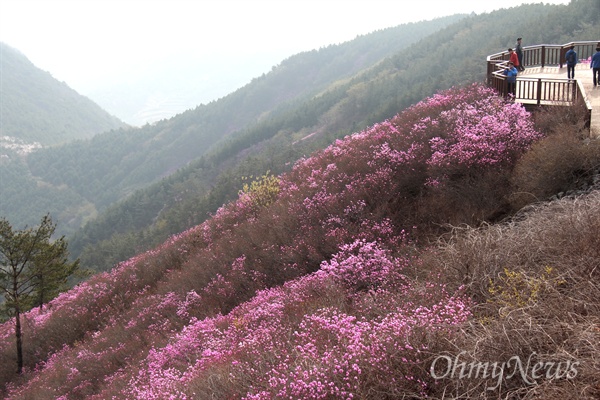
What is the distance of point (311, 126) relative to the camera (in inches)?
5020

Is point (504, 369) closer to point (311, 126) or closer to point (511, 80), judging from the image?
point (511, 80)

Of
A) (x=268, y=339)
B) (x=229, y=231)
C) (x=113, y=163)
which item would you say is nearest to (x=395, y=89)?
(x=229, y=231)

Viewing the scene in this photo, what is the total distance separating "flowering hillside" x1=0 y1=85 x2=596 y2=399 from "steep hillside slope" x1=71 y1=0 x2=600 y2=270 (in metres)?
51.8

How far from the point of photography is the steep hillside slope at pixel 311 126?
74.9m

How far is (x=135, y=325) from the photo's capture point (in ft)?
42.3

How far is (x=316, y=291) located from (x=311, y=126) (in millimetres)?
121248

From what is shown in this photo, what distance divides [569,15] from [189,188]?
290 feet

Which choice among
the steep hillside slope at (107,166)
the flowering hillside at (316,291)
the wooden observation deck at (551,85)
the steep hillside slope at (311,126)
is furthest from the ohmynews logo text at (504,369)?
the steep hillside slope at (107,166)

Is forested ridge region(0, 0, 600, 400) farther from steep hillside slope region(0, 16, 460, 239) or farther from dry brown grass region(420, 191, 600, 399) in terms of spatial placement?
steep hillside slope region(0, 16, 460, 239)

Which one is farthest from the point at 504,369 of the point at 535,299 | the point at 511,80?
the point at 511,80

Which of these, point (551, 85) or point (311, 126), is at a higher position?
point (551, 85)

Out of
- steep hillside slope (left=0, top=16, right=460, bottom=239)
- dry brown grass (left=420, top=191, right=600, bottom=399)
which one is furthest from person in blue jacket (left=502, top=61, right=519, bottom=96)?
steep hillside slope (left=0, top=16, right=460, bottom=239)

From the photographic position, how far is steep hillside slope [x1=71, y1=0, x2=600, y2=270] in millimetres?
74938

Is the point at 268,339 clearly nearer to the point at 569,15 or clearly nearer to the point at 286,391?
the point at 286,391
